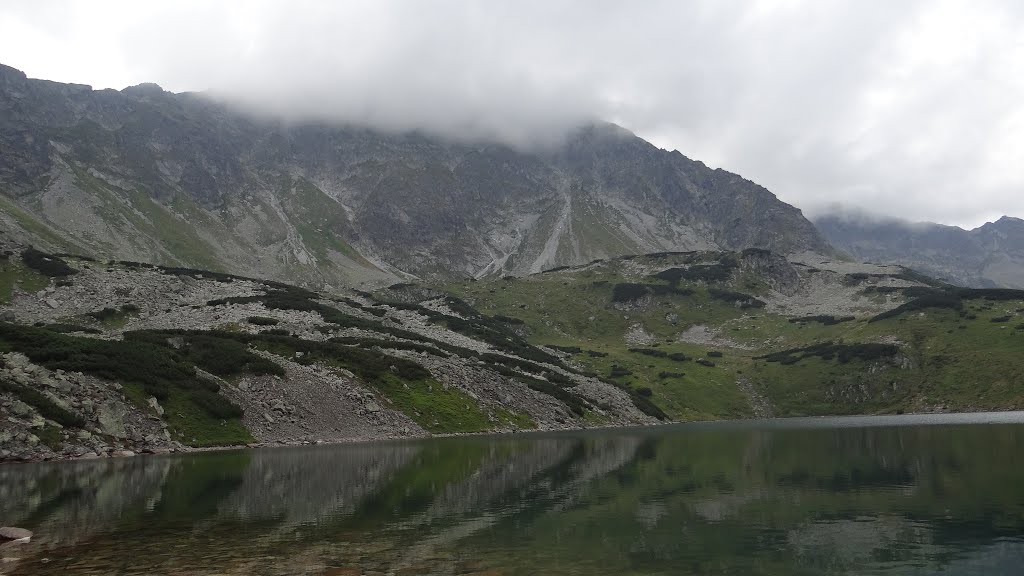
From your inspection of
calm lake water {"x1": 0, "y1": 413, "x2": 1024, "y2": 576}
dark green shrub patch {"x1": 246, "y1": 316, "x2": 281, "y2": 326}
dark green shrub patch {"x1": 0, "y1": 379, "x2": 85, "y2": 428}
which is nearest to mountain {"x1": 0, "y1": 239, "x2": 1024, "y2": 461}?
dark green shrub patch {"x1": 0, "y1": 379, "x2": 85, "y2": 428}

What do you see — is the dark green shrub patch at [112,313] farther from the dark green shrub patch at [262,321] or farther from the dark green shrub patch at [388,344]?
the dark green shrub patch at [388,344]

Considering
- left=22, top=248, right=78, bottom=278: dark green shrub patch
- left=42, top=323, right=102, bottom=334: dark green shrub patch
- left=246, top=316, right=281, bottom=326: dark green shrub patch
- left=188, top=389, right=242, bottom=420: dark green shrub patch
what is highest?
left=22, top=248, right=78, bottom=278: dark green shrub patch

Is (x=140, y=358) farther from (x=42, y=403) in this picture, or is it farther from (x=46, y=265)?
(x=46, y=265)

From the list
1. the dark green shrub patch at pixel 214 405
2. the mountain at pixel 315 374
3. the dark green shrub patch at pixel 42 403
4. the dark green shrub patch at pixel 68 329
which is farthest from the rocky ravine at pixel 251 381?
the dark green shrub patch at pixel 214 405

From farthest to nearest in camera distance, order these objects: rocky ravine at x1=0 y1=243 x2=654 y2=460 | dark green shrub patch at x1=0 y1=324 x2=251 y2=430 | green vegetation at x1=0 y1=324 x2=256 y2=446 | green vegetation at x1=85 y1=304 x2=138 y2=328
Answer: green vegetation at x1=85 y1=304 x2=138 y2=328
green vegetation at x1=0 y1=324 x2=256 y2=446
dark green shrub patch at x1=0 y1=324 x2=251 y2=430
rocky ravine at x1=0 y1=243 x2=654 y2=460

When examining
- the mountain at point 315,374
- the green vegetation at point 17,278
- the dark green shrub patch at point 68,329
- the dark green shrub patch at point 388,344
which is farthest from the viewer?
the green vegetation at point 17,278

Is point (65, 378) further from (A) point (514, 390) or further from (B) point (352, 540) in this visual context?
(A) point (514, 390)

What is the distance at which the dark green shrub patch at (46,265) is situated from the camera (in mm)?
132125

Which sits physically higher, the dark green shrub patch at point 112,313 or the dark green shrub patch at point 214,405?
the dark green shrub patch at point 112,313

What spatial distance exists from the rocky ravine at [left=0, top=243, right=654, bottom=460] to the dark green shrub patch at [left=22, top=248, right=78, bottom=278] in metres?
1.97

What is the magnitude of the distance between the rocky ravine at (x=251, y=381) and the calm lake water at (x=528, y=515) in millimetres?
9106

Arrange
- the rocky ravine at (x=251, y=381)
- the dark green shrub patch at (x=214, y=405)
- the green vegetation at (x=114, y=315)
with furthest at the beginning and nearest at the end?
the green vegetation at (x=114, y=315) → the dark green shrub patch at (x=214, y=405) → the rocky ravine at (x=251, y=381)

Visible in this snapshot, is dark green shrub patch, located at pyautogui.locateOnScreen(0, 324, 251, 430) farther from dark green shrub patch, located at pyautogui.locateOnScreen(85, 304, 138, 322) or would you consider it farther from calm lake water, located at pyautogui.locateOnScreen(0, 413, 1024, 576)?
dark green shrub patch, located at pyautogui.locateOnScreen(85, 304, 138, 322)

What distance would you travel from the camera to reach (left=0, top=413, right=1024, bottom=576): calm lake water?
21.3 metres
